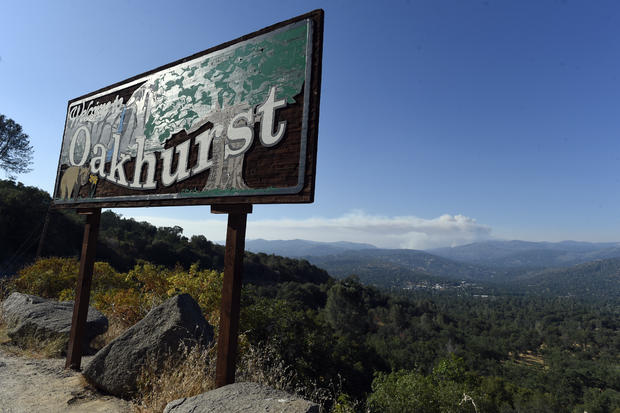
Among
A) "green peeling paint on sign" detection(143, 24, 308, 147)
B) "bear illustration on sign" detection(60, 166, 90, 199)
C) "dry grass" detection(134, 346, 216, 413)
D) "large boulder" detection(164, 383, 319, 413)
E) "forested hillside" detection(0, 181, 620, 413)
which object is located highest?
"green peeling paint on sign" detection(143, 24, 308, 147)

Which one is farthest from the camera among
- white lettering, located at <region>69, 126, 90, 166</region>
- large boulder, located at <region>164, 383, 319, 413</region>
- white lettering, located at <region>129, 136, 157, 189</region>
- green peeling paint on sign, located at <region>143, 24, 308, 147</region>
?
white lettering, located at <region>69, 126, 90, 166</region>

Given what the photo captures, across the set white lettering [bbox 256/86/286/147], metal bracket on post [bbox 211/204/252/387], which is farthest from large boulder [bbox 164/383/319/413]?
white lettering [bbox 256/86/286/147]

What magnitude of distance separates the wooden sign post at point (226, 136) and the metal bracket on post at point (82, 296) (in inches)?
1.3

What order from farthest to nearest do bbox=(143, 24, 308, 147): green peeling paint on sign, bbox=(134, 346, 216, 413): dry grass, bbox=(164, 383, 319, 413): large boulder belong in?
bbox=(134, 346, 216, 413): dry grass → bbox=(143, 24, 308, 147): green peeling paint on sign → bbox=(164, 383, 319, 413): large boulder

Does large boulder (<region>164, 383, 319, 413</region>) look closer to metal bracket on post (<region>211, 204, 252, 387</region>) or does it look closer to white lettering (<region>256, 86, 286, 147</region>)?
metal bracket on post (<region>211, 204, 252, 387</region>)

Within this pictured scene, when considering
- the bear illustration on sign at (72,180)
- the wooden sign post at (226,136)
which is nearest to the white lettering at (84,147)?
the bear illustration on sign at (72,180)

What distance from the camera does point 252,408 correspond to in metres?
2.92

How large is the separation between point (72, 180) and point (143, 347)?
388cm

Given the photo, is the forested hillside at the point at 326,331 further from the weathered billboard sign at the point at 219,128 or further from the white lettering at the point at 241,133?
the white lettering at the point at 241,133

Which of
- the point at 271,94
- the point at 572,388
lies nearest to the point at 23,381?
the point at 271,94

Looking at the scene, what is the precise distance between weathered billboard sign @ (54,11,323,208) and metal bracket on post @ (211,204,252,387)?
28 centimetres

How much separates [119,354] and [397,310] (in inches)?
3194

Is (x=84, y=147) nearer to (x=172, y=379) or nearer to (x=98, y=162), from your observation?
(x=98, y=162)

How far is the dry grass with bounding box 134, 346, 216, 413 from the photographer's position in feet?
12.7
